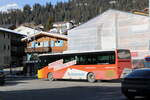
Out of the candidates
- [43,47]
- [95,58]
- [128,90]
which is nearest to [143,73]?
[128,90]

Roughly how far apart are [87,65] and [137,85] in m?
15.5

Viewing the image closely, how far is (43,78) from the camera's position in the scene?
3509 centimetres

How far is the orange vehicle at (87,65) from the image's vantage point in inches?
1086

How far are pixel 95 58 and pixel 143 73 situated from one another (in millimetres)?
14382

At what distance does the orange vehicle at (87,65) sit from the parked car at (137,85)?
40.3 ft

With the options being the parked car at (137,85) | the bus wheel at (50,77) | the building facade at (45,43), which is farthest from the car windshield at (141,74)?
the building facade at (45,43)

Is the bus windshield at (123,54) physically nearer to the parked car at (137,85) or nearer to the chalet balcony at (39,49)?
A: the parked car at (137,85)

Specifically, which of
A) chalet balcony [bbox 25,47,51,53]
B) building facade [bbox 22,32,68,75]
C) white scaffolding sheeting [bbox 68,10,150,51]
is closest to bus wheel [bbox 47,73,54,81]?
white scaffolding sheeting [bbox 68,10,150,51]

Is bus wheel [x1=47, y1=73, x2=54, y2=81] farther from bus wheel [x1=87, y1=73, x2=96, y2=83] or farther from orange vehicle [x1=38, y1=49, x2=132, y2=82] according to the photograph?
bus wheel [x1=87, y1=73, x2=96, y2=83]

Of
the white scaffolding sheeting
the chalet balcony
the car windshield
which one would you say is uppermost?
the white scaffolding sheeting

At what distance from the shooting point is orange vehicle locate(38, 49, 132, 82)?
2758cm

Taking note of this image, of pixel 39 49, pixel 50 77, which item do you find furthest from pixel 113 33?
pixel 50 77

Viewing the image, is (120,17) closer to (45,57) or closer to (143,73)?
(45,57)

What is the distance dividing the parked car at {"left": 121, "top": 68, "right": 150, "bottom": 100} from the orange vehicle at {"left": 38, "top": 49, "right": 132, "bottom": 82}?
12.3 metres
